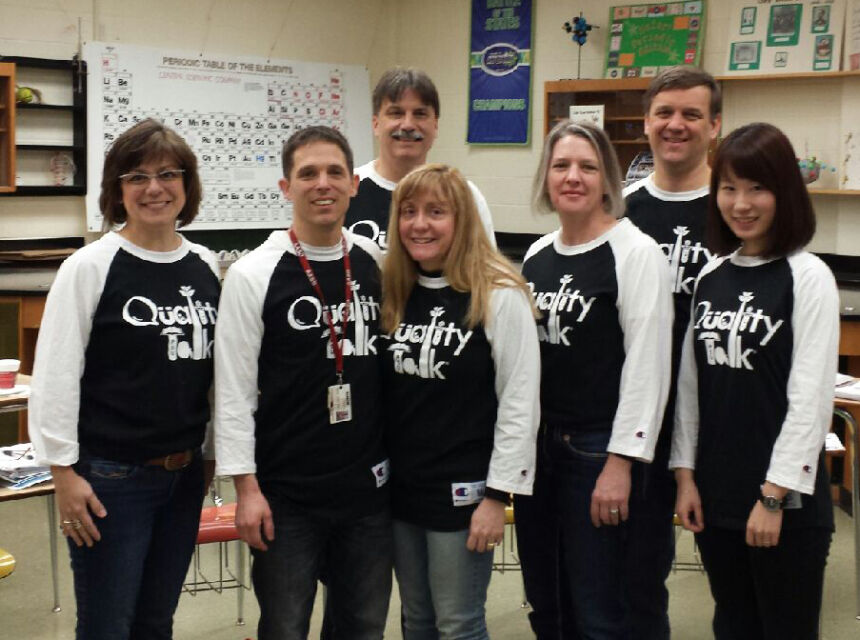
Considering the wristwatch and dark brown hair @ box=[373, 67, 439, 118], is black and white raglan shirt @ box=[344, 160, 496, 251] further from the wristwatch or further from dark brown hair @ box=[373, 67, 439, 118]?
the wristwatch

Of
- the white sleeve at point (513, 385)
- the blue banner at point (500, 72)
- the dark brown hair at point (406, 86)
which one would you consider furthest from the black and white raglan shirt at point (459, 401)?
the blue banner at point (500, 72)

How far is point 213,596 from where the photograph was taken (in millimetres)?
3721

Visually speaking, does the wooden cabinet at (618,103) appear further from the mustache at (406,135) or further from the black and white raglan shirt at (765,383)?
the black and white raglan shirt at (765,383)

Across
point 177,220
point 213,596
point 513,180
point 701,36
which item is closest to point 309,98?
point 513,180

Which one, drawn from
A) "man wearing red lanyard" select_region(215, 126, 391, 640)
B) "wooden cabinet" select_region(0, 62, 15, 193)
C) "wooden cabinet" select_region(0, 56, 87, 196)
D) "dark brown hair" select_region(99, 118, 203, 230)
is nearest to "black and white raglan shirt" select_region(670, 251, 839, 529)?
"man wearing red lanyard" select_region(215, 126, 391, 640)

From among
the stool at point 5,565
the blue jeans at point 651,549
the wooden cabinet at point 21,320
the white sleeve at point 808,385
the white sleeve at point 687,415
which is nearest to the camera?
the white sleeve at point 808,385

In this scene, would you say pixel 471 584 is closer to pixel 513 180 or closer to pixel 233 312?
pixel 233 312

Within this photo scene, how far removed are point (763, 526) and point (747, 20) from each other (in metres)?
4.40

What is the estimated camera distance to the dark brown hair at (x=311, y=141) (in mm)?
2174

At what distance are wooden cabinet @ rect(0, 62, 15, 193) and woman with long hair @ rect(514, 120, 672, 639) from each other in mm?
4023

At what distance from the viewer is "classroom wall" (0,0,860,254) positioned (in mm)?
5582

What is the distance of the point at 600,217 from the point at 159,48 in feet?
15.0

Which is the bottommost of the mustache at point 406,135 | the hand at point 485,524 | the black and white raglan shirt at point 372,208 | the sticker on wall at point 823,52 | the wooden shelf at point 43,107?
the hand at point 485,524

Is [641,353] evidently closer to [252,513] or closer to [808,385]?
[808,385]
